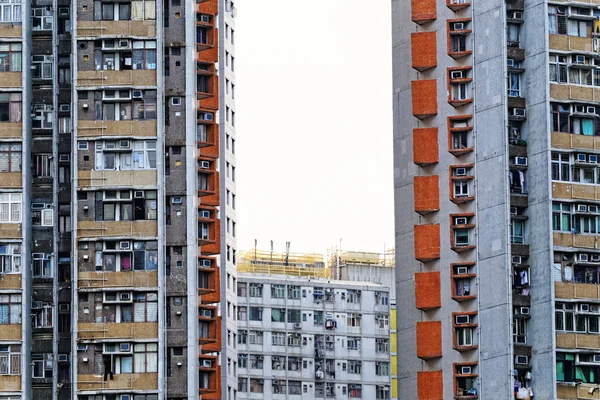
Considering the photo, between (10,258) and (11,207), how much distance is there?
2.99 meters

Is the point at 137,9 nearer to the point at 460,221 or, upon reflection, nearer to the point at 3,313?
the point at 3,313

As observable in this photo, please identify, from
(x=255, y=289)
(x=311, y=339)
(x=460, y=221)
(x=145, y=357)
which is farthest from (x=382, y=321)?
(x=145, y=357)

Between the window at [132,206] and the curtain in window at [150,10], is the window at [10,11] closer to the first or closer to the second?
the curtain in window at [150,10]

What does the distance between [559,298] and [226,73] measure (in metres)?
46.1

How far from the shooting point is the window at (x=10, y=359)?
4397 inches

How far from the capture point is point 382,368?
621 feet

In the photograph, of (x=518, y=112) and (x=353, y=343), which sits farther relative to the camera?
(x=353, y=343)

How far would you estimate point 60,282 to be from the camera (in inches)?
4496

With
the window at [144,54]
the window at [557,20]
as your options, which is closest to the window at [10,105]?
the window at [144,54]

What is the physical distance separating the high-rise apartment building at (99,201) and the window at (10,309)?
0.06 metres

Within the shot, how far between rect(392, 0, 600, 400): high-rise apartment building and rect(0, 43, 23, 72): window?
26405mm

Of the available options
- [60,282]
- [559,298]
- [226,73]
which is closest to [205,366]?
[60,282]

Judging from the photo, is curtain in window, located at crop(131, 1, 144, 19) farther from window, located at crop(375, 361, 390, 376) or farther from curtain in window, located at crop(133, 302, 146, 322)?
window, located at crop(375, 361, 390, 376)

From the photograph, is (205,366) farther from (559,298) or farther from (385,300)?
(385,300)
